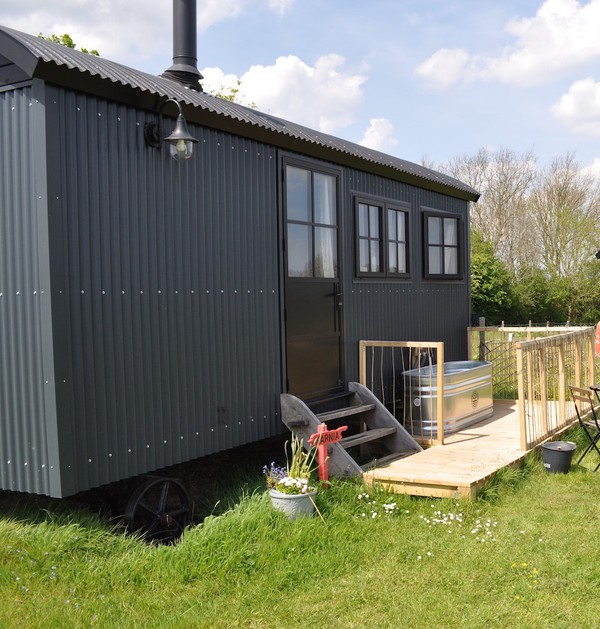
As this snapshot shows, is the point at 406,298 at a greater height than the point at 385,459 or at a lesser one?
greater

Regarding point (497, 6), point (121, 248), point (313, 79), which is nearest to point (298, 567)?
point (121, 248)

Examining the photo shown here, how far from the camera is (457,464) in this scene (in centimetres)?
595

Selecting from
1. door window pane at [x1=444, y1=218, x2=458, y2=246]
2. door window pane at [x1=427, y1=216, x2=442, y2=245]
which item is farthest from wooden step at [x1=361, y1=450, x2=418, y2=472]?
door window pane at [x1=444, y1=218, x2=458, y2=246]

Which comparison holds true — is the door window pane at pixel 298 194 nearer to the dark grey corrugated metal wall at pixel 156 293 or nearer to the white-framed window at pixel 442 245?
the dark grey corrugated metal wall at pixel 156 293

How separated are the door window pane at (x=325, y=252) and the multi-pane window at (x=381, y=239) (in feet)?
1.53

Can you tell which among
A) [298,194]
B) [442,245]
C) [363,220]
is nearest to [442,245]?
[442,245]

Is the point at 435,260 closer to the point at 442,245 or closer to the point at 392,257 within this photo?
the point at 442,245

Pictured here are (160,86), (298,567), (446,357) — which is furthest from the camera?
(446,357)

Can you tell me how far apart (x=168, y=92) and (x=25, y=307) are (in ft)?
6.16

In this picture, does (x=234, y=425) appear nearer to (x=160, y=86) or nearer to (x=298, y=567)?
(x=298, y=567)

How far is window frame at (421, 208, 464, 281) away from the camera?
8906 millimetres

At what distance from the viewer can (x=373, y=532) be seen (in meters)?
4.69

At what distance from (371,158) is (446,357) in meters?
3.25

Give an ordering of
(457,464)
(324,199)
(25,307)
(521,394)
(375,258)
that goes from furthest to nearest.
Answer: (375,258) < (324,199) < (521,394) < (457,464) < (25,307)
